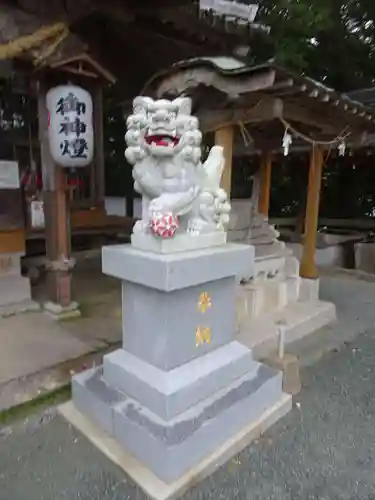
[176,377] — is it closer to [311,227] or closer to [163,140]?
[163,140]

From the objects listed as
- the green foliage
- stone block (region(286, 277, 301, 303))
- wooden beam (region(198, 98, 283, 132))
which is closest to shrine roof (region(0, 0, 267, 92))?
wooden beam (region(198, 98, 283, 132))

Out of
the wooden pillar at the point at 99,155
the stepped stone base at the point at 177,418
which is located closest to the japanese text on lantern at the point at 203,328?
the stepped stone base at the point at 177,418

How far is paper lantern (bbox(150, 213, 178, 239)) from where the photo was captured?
251 cm

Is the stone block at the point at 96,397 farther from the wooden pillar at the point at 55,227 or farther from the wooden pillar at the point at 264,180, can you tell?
the wooden pillar at the point at 264,180

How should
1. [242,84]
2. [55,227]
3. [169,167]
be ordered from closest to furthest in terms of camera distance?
[169,167]
[242,84]
[55,227]

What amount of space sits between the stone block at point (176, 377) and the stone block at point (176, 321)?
6 centimetres

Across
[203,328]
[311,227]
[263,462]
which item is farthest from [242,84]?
[263,462]

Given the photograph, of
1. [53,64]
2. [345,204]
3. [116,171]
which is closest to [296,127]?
[53,64]

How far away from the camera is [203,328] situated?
278 cm

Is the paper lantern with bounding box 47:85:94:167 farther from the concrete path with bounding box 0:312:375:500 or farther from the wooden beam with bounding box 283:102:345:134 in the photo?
the concrete path with bounding box 0:312:375:500

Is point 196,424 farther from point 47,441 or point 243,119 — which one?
point 243,119

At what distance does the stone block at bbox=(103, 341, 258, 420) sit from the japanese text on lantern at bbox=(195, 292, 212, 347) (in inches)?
4.7

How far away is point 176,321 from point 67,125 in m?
A: 2.95

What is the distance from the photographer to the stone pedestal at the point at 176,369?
2.40 m
